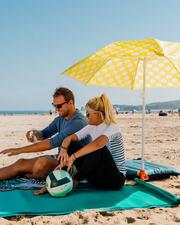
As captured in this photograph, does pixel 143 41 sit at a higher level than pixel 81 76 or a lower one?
higher

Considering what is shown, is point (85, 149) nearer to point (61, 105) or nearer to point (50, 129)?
point (61, 105)

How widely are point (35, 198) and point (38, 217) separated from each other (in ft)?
2.25

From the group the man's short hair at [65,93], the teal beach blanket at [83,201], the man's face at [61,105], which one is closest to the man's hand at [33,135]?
the man's face at [61,105]

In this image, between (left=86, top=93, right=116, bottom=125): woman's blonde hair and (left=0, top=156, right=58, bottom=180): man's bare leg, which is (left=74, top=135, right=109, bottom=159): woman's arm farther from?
(left=0, top=156, right=58, bottom=180): man's bare leg

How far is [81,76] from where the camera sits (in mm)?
6453

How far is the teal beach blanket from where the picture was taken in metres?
4.42

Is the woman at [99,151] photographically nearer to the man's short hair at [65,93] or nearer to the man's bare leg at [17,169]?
the man's short hair at [65,93]

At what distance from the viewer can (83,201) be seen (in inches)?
189

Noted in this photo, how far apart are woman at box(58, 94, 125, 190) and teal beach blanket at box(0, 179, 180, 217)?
0.22 m

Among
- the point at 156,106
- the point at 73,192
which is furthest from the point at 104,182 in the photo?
the point at 156,106

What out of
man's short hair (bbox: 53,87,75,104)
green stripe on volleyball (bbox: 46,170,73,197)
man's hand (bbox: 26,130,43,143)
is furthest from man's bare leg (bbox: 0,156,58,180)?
man's short hair (bbox: 53,87,75,104)

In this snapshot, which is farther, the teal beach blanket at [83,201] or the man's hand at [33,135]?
the man's hand at [33,135]

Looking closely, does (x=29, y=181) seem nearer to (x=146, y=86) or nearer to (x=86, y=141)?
(x=86, y=141)

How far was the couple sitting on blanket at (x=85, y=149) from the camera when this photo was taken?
491 centimetres
